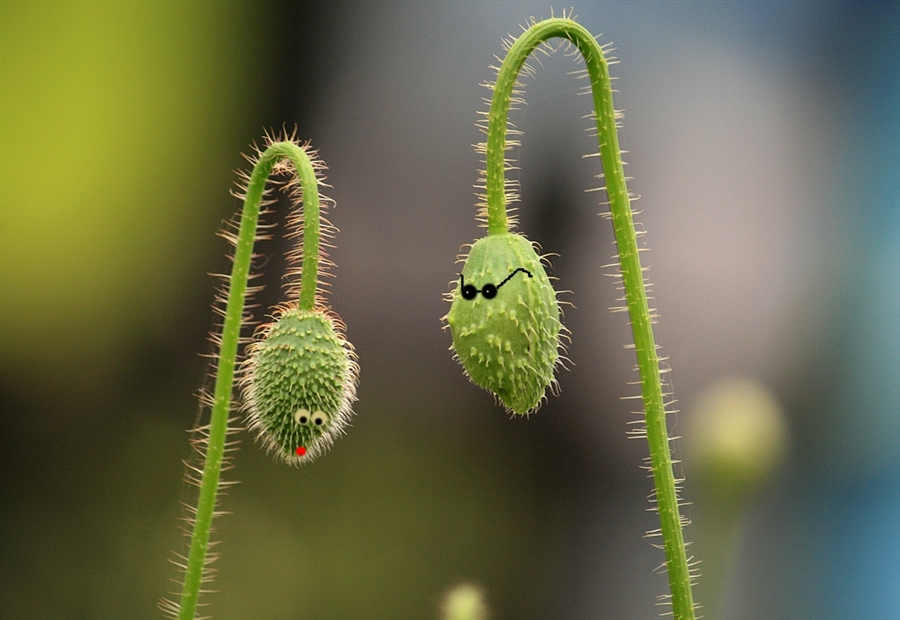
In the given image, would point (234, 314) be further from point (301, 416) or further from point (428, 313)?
point (428, 313)

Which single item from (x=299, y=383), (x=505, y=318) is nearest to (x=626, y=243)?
(x=505, y=318)

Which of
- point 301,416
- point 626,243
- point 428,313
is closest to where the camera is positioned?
point 626,243

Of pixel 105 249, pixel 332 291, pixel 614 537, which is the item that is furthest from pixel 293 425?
pixel 614 537

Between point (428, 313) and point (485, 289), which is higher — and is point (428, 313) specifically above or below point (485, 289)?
above

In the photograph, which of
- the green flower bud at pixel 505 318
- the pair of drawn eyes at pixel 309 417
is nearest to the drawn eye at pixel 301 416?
the pair of drawn eyes at pixel 309 417

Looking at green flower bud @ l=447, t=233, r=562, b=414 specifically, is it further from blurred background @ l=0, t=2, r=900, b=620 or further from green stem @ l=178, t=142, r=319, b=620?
blurred background @ l=0, t=2, r=900, b=620

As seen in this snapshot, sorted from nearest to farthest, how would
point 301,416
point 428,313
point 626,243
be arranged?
1. point 626,243
2. point 301,416
3. point 428,313

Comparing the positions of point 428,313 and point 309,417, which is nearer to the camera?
point 309,417
